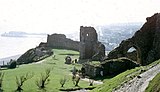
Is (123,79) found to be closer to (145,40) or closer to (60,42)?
(145,40)

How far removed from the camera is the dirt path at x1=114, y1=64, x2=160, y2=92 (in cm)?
2558

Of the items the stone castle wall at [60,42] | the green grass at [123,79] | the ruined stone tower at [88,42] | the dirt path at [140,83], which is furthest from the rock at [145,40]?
the stone castle wall at [60,42]

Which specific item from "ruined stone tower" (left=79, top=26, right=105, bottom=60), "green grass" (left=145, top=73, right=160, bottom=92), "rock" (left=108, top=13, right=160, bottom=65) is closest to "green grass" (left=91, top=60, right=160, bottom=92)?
"green grass" (left=145, top=73, right=160, bottom=92)

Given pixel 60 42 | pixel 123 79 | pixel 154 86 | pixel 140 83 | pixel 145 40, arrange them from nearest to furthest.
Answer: pixel 154 86
pixel 140 83
pixel 123 79
pixel 145 40
pixel 60 42

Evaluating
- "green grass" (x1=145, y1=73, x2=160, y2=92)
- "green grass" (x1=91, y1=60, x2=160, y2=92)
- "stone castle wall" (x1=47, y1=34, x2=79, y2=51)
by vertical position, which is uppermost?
"green grass" (x1=145, y1=73, x2=160, y2=92)

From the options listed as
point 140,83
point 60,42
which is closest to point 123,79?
point 140,83

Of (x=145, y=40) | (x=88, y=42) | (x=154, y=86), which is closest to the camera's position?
(x=154, y=86)

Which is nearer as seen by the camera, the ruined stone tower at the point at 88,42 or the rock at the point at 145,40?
the rock at the point at 145,40

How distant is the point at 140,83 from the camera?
2641 cm

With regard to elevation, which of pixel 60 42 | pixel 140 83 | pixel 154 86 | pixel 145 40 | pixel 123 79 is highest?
pixel 154 86

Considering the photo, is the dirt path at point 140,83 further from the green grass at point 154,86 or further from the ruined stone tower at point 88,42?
the ruined stone tower at point 88,42

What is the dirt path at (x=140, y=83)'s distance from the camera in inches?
1007

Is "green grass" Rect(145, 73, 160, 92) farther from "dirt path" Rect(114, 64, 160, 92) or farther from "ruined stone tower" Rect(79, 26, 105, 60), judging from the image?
"ruined stone tower" Rect(79, 26, 105, 60)

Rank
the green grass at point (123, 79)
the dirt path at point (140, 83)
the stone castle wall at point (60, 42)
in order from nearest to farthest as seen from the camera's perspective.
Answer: the dirt path at point (140, 83) → the green grass at point (123, 79) → the stone castle wall at point (60, 42)
